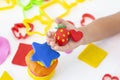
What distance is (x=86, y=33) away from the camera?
30.3 inches

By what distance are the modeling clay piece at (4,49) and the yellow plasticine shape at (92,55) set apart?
196mm

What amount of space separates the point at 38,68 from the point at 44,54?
44 mm

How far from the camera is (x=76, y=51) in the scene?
0.78 metres

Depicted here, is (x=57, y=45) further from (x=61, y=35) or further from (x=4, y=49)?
(x=4, y=49)

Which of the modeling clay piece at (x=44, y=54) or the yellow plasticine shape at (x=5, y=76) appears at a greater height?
the modeling clay piece at (x=44, y=54)

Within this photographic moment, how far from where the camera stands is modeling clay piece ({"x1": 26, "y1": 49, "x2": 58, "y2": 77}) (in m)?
0.68

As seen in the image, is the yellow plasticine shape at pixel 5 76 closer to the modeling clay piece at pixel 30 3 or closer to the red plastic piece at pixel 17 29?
the red plastic piece at pixel 17 29

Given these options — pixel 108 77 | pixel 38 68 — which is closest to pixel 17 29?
pixel 38 68

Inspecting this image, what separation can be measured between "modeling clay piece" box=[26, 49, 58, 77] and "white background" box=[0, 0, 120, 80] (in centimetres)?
4

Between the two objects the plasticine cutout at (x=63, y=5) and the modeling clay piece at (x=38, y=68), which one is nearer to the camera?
the modeling clay piece at (x=38, y=68)

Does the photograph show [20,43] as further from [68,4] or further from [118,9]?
[118,9]

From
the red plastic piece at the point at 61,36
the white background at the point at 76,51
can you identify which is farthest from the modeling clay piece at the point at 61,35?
the white background at the point at 76,51

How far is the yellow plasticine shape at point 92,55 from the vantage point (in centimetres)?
76

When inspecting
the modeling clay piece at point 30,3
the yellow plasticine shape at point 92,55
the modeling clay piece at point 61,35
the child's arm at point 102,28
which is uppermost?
the modeling clay piece at point 61,35
